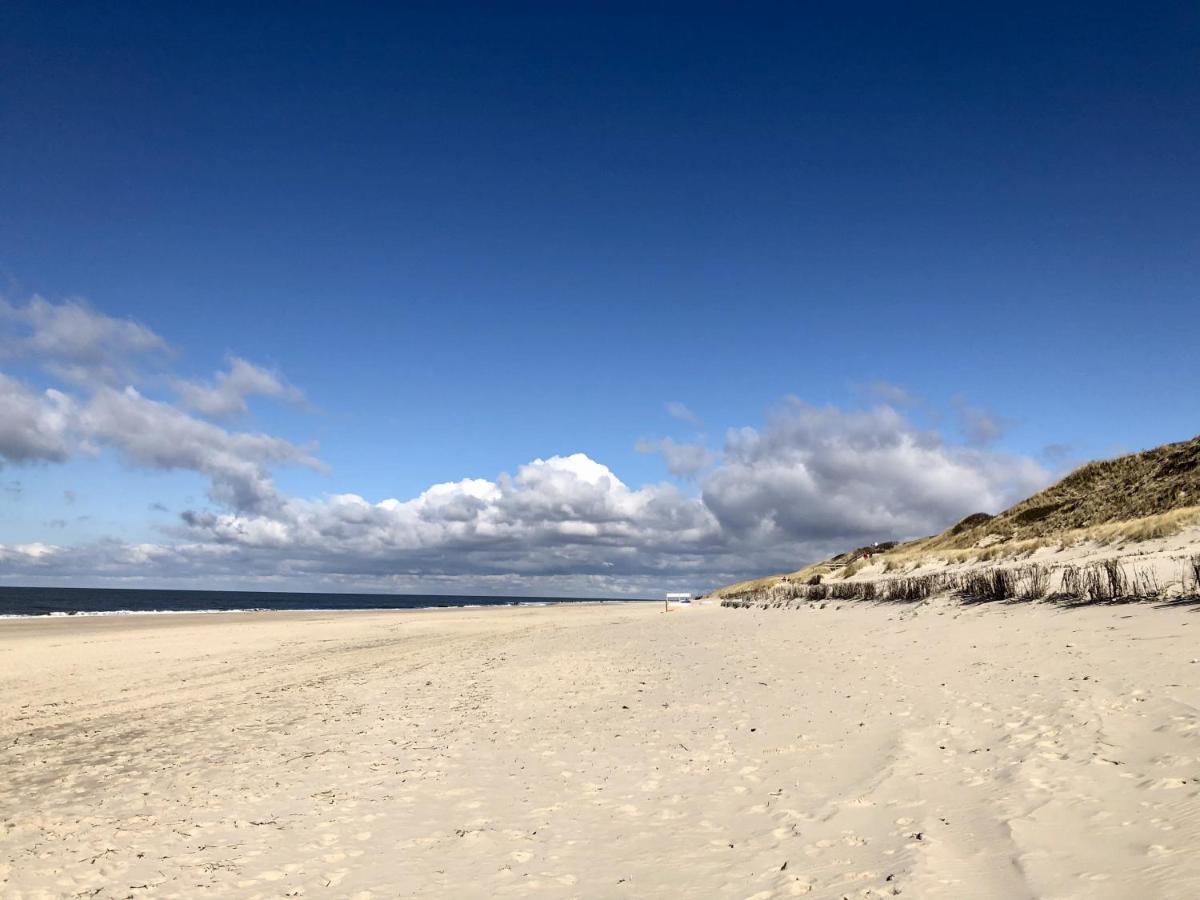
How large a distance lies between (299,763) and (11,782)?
12.3ft

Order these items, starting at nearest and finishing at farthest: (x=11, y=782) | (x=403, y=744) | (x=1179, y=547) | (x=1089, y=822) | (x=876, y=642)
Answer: (x=1089, y=822) < (x=11, y=782) < (x=403, y=744) < (x=876, y=642) < (x=1179, y=547)

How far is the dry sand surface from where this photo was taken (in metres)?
5.88

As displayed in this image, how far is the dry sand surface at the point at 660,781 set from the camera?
19.3ft

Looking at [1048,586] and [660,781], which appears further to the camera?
[1048,586]

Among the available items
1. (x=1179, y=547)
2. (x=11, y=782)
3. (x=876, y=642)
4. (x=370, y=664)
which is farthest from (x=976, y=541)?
(x=11, y=782)

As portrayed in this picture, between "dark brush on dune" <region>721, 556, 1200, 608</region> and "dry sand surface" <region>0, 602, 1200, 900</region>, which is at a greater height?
"dark brush on dune" <region>721, 556, 1200, 608</region>

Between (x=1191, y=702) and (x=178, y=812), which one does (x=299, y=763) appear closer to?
(x=178, y=812)

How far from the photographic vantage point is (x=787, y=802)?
7574mm

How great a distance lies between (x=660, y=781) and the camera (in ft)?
28.7

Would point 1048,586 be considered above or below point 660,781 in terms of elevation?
above

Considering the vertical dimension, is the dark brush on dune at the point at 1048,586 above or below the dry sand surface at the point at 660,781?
above

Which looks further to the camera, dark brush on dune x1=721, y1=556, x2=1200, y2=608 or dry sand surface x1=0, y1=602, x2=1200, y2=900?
dark brush on dune x1=721, y1=556, x2=1200, y2=608

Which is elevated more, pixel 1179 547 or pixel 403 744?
pixel 1179 547

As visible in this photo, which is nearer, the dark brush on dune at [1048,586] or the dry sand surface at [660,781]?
the dry sand surface at [660,781]
